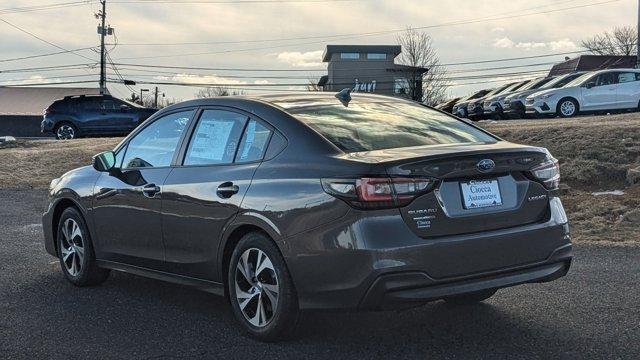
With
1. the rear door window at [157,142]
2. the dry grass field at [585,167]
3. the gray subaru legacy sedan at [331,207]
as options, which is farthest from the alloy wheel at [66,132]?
the gray subaru legacy sedan at [331,207]

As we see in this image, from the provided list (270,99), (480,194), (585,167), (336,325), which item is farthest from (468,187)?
(585,167)

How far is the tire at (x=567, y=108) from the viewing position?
68.7ft

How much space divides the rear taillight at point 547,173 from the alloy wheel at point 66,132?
2159cm

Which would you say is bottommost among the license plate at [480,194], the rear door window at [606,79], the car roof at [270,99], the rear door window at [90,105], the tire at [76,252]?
the tire at [76,252]

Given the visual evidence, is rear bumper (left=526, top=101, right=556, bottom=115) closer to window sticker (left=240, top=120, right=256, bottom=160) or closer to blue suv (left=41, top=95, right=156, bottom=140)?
blue suv (left=41, top=95, right=156, bottom=140)

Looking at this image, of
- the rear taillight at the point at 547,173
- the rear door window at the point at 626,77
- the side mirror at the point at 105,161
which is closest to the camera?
the rear taillight at the point at 547,173

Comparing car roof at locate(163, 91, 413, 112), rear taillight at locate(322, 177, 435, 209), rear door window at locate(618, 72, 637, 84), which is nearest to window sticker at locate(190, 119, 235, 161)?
car roof at locate(163, 91, 413, 112)

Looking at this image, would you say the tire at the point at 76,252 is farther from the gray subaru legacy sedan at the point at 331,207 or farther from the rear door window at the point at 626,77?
the rear door window at the point at 626,77

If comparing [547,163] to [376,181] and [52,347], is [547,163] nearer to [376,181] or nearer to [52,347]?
[376,181]

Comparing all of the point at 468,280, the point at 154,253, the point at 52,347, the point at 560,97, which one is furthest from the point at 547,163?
the point at 560,97

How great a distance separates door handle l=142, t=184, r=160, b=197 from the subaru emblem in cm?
242

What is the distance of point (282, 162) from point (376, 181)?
0.76 meters

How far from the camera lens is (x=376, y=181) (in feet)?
12.5

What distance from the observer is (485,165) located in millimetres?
4020
